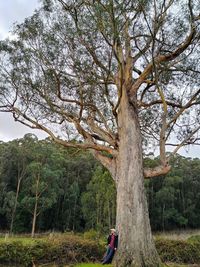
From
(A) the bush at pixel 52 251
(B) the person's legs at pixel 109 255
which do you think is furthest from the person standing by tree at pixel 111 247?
(A) the bush at pixel 52 251

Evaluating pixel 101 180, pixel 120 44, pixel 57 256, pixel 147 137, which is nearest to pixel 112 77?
pixel 120 44

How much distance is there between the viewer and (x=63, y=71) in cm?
1157

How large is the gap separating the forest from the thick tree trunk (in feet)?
51.0

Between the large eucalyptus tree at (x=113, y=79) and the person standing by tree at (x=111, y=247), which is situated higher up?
the large eucalyptus tree at (x=113, y=79)

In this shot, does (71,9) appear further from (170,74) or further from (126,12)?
(170,74)

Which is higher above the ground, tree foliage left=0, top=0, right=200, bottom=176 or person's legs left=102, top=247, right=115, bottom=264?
tree foliage left=0, top=0, right=200, bottom=176

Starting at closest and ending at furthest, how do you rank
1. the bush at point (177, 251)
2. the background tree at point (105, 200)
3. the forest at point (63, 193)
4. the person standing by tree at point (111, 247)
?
1. the person standing by tree at point (111, 247)
2. the bush at point (177, 251)
3. the background tree at point (105, 200)
4. the forest at point (63, 193)

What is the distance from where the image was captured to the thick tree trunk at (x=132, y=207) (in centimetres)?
787

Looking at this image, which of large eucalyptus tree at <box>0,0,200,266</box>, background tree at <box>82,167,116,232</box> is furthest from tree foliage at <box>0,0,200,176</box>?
background tree at <box>82,167,116,232</box>

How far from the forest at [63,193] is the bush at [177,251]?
11871 mm

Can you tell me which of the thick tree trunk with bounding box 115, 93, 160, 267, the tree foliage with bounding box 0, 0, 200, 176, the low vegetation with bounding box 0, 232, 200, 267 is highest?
the tree foliage with bounding box 0, 0, 200, 176

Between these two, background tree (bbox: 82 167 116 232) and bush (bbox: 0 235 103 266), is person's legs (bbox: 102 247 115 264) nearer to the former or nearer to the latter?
bush (bbox: 0 235 103 266)

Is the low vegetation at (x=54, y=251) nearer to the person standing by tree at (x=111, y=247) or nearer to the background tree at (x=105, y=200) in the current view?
the person standing by tree at (x=111, y=247)

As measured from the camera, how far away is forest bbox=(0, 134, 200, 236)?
30.8 m
